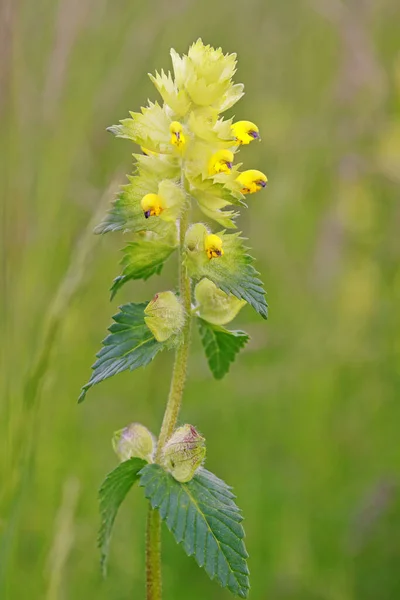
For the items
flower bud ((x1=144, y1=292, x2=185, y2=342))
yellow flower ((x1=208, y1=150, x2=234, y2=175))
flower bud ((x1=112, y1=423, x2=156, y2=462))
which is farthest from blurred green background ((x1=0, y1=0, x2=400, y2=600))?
yellow flower ((x1=208, y1=150, x2=234, y2=175))

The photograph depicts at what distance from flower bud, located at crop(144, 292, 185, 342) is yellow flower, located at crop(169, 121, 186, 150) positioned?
8.6 inches

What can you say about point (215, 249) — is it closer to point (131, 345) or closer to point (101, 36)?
point (131, 345)

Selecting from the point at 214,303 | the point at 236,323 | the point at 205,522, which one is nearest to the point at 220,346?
the point at 214,303

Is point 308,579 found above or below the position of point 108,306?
below

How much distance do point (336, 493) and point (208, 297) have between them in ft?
5.30

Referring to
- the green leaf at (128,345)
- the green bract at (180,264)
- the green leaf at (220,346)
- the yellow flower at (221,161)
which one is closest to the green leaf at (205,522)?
the green bract at (180,264)

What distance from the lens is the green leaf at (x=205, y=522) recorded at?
1018 millimetres

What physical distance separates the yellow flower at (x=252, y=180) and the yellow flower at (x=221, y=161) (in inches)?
2.1

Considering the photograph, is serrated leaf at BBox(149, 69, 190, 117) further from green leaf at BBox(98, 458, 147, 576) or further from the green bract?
green leaf at BBox(98, 458, 147, 576)

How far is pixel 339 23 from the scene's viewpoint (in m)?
2.95

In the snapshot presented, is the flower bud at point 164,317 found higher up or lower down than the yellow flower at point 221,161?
lower down

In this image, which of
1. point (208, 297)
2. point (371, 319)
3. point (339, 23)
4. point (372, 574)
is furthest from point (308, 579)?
point (339, 23)

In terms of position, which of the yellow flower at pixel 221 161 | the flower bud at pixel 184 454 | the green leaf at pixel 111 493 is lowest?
the green leaf at pixel 111 493

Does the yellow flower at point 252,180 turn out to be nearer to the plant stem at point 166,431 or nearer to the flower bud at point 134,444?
the plant stem at point 166,431
